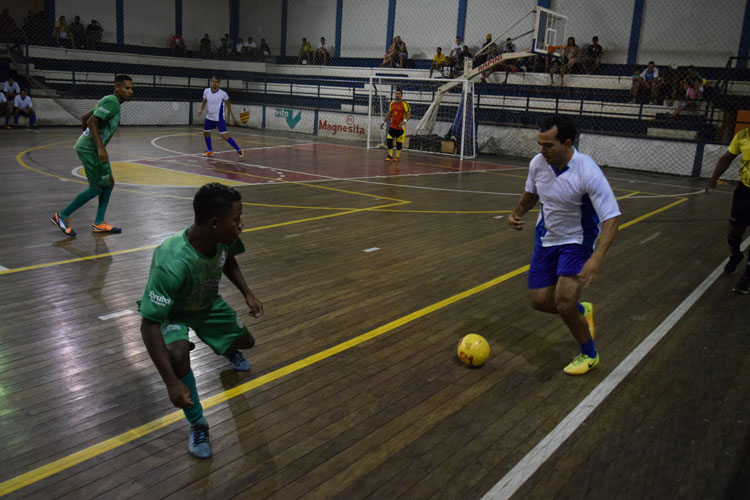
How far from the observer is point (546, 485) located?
3186 millimetres

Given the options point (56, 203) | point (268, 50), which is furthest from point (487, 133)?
point (268, 50)

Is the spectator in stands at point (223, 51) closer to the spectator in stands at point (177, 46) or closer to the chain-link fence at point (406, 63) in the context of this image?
the chain-link fence at point (406, 63)

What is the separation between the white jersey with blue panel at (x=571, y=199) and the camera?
4.21 meters

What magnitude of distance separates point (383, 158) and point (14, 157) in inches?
385

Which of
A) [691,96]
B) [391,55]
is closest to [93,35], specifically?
[391,55]

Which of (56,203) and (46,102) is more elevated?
(46,102)

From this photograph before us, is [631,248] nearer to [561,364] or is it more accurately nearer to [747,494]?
[561,364]

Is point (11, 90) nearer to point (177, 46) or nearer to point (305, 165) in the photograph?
point (177, 46)

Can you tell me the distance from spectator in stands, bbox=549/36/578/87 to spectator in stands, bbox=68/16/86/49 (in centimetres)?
2155

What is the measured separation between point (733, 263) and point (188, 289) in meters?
6.78

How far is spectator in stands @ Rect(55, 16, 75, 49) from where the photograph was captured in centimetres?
2845

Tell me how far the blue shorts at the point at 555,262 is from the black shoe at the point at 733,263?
3.97 m

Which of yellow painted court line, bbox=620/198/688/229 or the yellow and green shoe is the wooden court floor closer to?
the yellow and green shoe

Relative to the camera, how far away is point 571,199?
438 cm
